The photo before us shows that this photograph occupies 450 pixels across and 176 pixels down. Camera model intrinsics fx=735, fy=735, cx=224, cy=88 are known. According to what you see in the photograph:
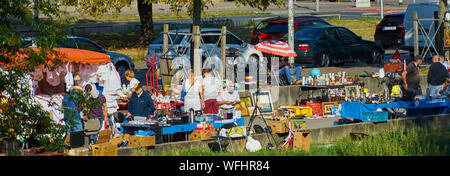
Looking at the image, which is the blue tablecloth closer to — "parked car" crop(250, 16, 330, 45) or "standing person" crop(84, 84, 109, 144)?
"standing person" crop(84, 84, 109, 144)

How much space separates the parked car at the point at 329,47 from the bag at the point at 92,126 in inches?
487

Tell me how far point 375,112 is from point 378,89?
5550 mm

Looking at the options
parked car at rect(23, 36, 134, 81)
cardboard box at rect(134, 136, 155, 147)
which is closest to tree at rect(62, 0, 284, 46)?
parked car at rect(23, 36, 134, 81)

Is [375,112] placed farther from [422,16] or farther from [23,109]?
[422,16]

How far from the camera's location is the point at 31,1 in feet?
35.1

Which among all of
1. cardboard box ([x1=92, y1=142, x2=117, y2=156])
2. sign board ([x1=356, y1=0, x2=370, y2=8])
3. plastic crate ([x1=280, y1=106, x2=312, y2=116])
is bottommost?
plastic crate ([x1=280, y1=106, x2=312, y2=116])

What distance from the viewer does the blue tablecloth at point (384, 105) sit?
16.6m

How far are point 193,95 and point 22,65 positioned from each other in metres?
6.00

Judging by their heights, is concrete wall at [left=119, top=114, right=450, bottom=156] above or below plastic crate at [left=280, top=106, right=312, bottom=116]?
above

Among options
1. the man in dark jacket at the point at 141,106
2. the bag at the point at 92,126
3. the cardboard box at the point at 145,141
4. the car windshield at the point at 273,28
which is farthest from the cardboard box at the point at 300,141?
the car windshield at the point at 273,28

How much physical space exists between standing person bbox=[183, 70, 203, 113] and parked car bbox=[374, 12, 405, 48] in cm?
1907

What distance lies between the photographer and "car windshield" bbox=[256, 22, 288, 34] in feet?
95.3

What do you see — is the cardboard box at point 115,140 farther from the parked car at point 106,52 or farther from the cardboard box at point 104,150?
the parked car at point 106,52
